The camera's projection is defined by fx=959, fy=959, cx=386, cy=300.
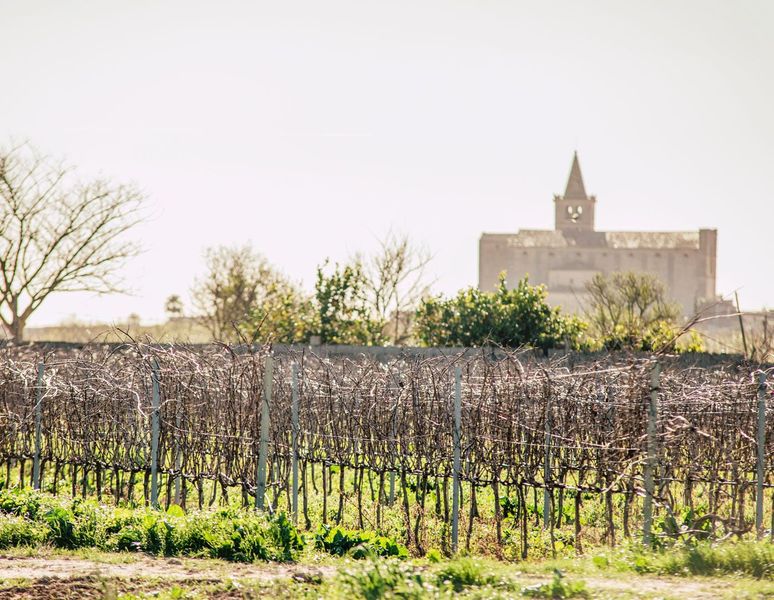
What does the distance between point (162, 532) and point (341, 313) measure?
21.1 metres

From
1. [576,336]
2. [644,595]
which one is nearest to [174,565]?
[644,595]

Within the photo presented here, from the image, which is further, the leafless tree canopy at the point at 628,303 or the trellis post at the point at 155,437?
the leafless tree canopy at the point at 628,303

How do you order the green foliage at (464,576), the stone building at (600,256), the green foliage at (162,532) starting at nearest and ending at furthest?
1. the green foliage at (464,576)
2. the green foliage at (162,532)
3. the stone building at (600,256)

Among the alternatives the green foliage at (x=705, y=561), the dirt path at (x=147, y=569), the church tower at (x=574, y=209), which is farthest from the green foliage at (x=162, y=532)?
the church tower at (x=574, y=209)

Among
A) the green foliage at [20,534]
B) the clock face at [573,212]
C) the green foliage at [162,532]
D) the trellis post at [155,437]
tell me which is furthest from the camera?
the clock face at [573,212]

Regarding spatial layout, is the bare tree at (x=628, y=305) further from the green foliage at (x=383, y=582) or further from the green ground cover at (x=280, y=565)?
the green foliage at (x=383, y=582)

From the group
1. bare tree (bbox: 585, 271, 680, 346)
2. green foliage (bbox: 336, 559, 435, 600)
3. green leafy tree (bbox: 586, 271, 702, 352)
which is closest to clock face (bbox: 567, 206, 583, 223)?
green leafy tree (bbox: 586, 271, 702, 352)

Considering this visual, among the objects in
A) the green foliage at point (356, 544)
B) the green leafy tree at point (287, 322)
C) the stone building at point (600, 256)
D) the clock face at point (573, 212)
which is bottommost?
the green foliage at point (356, 544)

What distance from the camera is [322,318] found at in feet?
95.5

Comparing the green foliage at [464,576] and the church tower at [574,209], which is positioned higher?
the church tower at [574,209]

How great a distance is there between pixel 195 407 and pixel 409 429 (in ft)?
8.26

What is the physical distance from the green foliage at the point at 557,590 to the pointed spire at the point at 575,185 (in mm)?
95293

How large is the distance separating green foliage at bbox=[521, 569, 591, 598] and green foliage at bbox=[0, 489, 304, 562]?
6.74 feet

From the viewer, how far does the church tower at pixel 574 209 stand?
325 ft
